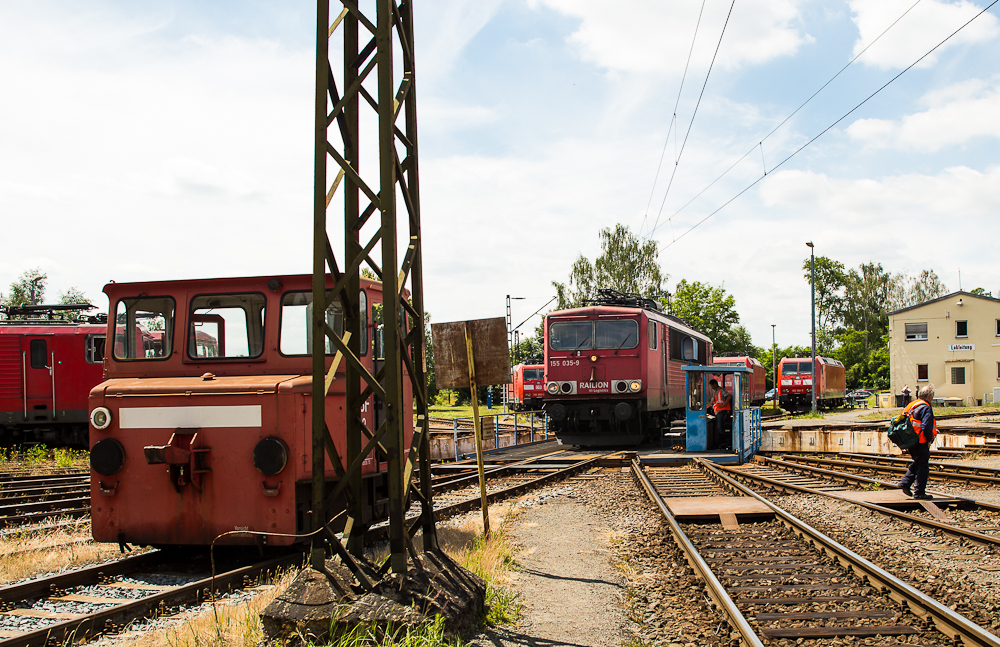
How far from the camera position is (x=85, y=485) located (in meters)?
12.7

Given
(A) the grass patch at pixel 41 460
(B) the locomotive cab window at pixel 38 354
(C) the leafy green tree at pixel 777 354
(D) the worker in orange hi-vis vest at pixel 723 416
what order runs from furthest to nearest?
(C) the leafy green tree at pixel 777 354, (B) the locomotive cab window at pixel 38 354, (D) the worker in orange hi-vis vest at pixel 723 416, (A) the grass patch at pixel 41 460

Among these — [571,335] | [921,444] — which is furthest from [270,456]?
[571,335]

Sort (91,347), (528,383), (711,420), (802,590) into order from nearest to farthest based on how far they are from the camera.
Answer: (802,590) → (711,420) → (91,347) → (528,383)

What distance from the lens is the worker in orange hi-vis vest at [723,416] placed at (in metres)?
17.0

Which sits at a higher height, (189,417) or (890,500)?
(189,417)

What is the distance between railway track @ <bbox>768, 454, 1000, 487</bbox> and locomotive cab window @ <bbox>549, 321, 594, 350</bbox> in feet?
17.7

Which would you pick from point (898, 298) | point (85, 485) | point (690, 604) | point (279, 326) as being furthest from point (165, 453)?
point (898, 298)

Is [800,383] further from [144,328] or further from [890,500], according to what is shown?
[144,328]

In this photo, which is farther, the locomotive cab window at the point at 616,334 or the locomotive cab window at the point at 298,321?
the locomotive cab window at the point at 616,334

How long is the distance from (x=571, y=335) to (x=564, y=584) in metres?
12.9

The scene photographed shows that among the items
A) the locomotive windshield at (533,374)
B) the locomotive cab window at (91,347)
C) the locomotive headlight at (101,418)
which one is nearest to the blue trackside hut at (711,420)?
the locomotive headlight at (101,418)

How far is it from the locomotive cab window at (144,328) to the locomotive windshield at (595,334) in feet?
42.0

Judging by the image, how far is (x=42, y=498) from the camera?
11.3 m

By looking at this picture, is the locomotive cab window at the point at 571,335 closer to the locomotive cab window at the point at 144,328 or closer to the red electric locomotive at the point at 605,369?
the red electric locomotive at the point at 605,369
